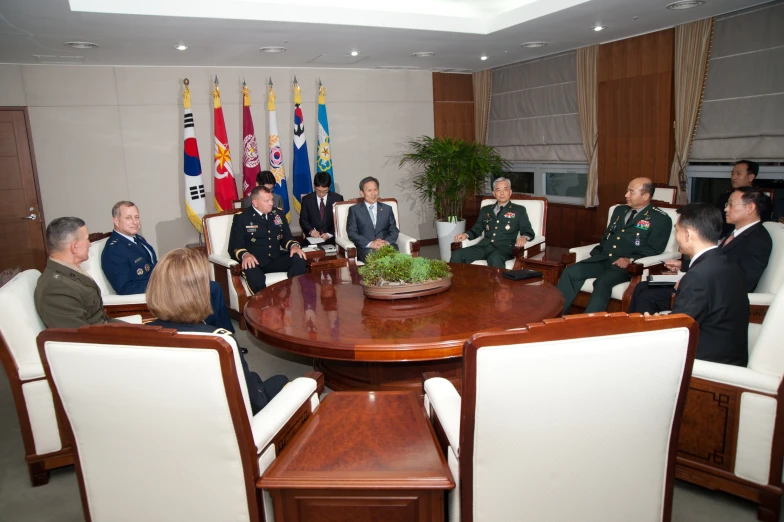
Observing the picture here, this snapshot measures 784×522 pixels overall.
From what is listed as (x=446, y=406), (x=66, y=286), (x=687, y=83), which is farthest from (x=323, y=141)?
(x=446, y=406)

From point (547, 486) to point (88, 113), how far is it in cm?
674

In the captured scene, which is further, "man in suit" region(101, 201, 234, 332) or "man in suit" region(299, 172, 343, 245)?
"man in suit" region(299, 172, 343, 245)

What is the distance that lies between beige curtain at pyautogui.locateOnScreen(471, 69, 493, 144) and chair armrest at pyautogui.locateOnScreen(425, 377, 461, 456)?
23.3 ft

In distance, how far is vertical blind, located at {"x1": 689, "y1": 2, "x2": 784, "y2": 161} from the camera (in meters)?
5.06

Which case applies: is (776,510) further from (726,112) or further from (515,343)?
(726,112)

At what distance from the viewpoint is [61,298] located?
103 inches

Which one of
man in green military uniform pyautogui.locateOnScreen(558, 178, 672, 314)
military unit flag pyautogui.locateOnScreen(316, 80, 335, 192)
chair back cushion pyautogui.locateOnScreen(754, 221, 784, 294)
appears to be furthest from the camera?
military unit flag pyautogui.locateOnScreen(316, 80, 335, 192)

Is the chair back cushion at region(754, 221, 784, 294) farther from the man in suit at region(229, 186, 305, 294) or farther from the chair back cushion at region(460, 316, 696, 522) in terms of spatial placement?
the man in suit at region(229, 186, 305, 294)

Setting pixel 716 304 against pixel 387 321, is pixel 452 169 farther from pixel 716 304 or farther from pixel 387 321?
pixel 716 304

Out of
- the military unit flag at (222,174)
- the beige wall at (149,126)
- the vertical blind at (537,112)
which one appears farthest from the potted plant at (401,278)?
the vertical blind at (537,112)

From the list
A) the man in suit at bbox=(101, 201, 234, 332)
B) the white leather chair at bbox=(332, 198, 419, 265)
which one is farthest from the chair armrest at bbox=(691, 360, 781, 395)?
the white leather chair at bbox=(332, 198, 419, 265)

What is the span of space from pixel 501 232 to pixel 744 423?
3.22 m

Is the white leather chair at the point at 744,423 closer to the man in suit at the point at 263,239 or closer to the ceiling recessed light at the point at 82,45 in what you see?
the man in suit at the point at 263,239

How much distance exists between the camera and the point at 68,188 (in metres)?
6.60
